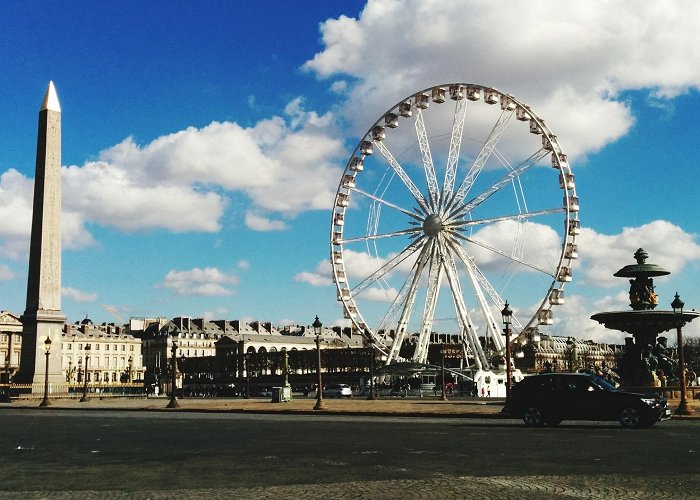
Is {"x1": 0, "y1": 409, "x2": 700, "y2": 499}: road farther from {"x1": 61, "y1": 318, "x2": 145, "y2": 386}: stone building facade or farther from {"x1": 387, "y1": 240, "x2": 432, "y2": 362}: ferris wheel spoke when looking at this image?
{"x1": 61, "y1": 318, "x2": 145, "y2": 386}: stone building facade

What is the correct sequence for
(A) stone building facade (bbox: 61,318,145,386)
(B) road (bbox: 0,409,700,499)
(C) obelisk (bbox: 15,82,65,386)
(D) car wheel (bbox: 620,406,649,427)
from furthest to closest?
(A) stone building facade (bbox: 61,318,145,386) < (C) obelisk (bbox: 15,82,65,386) < (D) car wheel (bbox: 620,406,649,427) < (B) road (bbox: 0,409,700,499)

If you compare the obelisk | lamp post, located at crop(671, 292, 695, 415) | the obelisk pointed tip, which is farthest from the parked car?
lamp post, located at crop(671, 292, 695, 415)

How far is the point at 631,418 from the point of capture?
72.0ft

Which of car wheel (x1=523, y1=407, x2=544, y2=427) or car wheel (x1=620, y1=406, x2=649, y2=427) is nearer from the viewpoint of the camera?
A: car wheel (x1=620, y1=406, x2=649, y2=427)

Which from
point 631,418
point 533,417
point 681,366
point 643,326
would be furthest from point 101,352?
point 631,418

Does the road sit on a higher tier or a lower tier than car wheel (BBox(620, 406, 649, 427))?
lower

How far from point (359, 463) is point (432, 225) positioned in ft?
132

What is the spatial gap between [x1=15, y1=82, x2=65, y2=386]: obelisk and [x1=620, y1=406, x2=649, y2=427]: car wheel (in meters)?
37.6

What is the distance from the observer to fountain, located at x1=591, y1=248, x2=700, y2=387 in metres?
39.1

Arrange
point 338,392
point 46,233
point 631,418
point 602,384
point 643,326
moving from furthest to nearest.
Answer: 1. point 338,392
2. point 46,233
3. point 643,326
4. point 602,384
5. point 631,418

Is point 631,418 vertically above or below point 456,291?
below

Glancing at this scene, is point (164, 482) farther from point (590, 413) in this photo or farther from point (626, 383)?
point (626, 383)

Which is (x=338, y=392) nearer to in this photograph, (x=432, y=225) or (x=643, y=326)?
(x=432, y=225)

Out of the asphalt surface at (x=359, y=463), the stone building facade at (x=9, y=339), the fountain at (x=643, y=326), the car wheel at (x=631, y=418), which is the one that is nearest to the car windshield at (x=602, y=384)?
the car wheel at (x=631, y=418)
